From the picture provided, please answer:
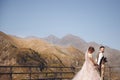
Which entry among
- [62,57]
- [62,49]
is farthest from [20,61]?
[62,49]

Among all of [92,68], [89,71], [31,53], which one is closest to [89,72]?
[89,71]

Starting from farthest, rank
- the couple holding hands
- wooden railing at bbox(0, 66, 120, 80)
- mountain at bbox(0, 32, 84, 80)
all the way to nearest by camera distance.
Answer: mountain at bbox(0, 32, 84, 80), wooden railing at bbox(0, 66, 120, 80), the couple holding hands

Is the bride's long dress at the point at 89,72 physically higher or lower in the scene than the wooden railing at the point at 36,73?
higher

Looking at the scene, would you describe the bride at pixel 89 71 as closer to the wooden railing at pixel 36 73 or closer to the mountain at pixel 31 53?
the wooden railing at pixel 36 73

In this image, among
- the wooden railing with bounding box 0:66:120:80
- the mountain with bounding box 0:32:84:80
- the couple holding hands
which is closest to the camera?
the couple holding hands

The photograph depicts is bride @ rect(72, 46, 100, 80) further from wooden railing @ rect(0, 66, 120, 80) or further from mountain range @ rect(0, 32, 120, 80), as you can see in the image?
mountain range @ rect(0, 32, 120, 80)

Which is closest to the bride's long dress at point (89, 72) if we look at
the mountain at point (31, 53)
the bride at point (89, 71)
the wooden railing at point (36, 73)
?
the bride at point (89, 71)

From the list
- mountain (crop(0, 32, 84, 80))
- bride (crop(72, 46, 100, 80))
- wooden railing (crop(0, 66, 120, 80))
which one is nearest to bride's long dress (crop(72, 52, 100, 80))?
bride (crop(72, 46, 100, 80))

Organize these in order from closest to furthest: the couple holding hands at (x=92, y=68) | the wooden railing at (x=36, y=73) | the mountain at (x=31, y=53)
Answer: the couple holding hands at (x=92, y=68)
the wooden railing at (x=36, y=73)
the mountain at (x=31, y=53)

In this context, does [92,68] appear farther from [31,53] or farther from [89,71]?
[31,53]

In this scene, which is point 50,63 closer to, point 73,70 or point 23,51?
point 23,51

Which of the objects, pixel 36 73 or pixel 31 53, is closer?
pixel 36 73

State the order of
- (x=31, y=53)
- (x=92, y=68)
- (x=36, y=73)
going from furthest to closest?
(x=31, y=53) → (x=36, y=73) → (x=92, y=68)

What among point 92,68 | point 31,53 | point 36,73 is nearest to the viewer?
point 92,68
